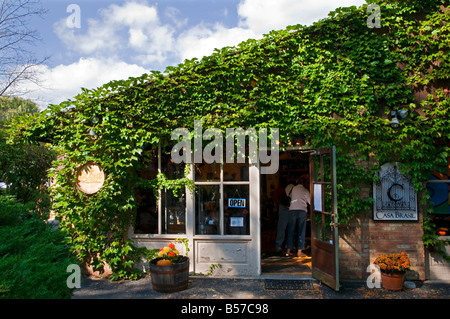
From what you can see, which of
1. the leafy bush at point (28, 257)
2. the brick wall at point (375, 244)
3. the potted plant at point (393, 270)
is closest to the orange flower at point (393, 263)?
the potted plant at point (393, 270)

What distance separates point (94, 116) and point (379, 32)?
17.7 ft

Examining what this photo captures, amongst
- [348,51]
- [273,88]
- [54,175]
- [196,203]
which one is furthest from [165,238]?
[348,51]

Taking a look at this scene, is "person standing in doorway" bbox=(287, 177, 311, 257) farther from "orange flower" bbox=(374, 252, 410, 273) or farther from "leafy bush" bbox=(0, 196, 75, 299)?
"leafy bush" bbox=(0, 196, 75, 299)

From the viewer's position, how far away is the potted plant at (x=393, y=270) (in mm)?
5203

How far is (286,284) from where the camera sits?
5.53 meters

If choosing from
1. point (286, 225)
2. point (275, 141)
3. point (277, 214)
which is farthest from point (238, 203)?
point (277, 214)

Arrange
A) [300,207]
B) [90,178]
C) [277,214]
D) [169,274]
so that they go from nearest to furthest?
1. [169,274]
2. [90,178]
3. [300,207]
4. [277,214]

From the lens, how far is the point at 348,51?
233 inches

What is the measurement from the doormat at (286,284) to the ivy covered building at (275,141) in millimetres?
318

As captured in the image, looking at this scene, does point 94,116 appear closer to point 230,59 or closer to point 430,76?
point 230,59

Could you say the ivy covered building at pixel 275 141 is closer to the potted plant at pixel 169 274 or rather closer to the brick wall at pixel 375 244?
the brick wall at pixel 375 244

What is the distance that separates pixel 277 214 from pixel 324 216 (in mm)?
2875

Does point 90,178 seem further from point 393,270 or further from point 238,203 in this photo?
point 393,270

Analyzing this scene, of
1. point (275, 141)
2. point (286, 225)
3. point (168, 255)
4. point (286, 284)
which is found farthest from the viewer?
point (286, 225)
